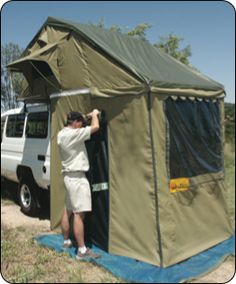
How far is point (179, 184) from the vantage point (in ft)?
16.6

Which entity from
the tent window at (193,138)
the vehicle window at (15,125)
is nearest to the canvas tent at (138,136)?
the tent window at (193,138)

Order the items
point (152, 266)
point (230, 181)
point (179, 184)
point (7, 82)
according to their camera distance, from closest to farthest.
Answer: point (7, 82), point (152, 266), point (179, 184), point (230, 181)

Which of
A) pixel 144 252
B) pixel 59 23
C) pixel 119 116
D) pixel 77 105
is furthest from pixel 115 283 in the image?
pixel 59 23

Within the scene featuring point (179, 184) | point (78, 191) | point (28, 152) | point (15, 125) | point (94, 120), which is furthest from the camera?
point (15, 125)

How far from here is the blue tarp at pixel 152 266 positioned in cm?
445

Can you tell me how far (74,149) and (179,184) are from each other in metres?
1.46

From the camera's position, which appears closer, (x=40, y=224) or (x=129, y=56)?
(x=129, y=56)

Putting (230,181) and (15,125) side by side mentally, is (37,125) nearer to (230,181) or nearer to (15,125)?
(15,125)

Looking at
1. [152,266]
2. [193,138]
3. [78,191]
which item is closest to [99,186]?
[78,191]

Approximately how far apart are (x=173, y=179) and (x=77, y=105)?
5.46 feet

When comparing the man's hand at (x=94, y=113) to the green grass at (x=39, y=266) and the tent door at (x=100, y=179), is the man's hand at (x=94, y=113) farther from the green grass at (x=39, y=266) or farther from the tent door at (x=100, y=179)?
the green grass at (x=39, y=266)

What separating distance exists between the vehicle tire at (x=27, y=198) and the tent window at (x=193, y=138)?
108 inches

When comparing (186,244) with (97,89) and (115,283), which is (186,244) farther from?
(97,89)

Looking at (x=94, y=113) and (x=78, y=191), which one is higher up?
(x=94, y=113)
